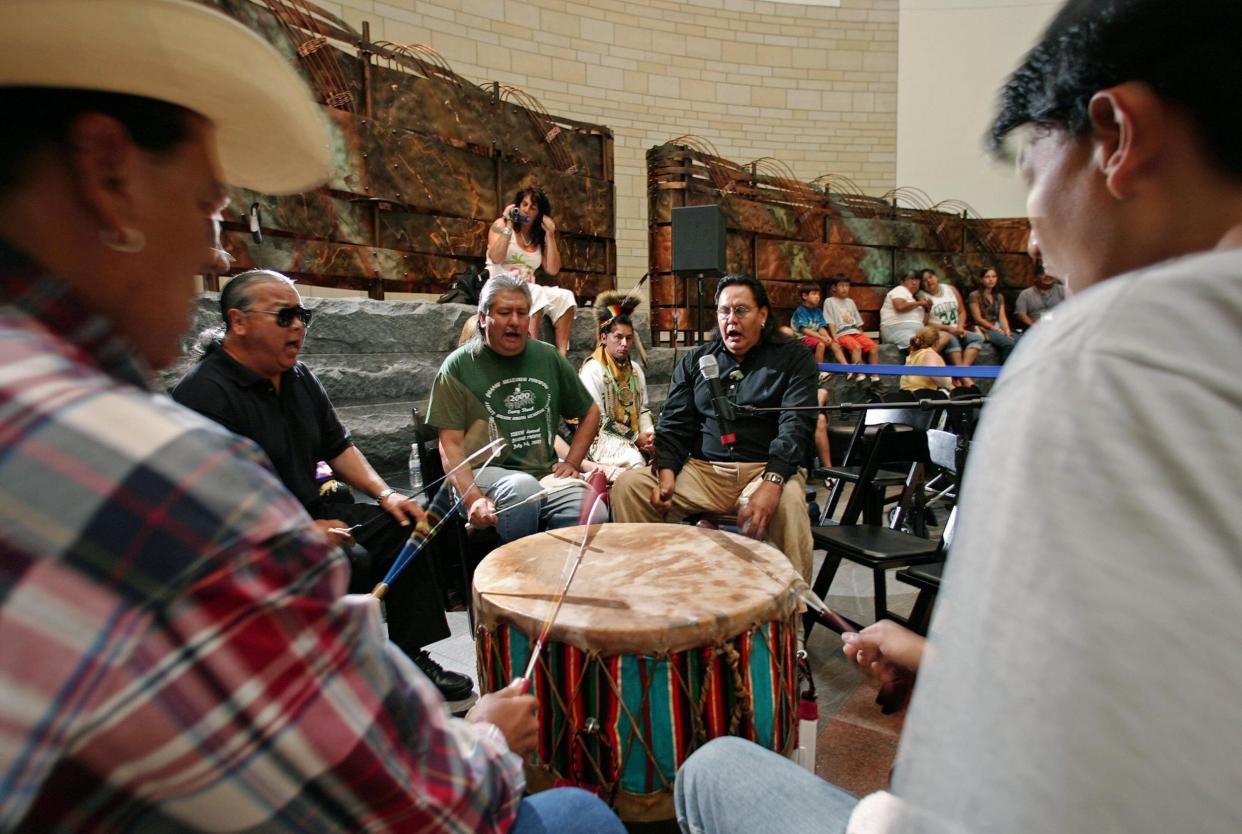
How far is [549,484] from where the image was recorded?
3.46 m

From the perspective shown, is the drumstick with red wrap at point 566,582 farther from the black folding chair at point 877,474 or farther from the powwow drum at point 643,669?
the black folding chair at point 877,474

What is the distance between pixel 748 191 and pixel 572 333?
4.59 meters

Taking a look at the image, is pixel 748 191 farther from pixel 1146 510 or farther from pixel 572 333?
pixel 1146 510

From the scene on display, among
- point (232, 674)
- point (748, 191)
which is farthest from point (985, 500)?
point (748, 191)

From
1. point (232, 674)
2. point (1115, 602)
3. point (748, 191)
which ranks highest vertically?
point (748, 191)

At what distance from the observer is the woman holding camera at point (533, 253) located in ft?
19.8

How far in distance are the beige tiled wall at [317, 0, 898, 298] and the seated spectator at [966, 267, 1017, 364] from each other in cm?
327

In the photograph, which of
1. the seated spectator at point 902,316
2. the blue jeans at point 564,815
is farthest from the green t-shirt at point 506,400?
the seated spectator at point 902,316

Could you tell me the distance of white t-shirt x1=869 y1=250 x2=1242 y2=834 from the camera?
14.4 inches

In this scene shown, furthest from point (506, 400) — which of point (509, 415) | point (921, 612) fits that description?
point (921, 612)

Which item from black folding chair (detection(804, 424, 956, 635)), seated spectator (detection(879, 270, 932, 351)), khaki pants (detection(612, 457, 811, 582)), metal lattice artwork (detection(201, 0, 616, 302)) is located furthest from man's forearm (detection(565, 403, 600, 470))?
seated spectator (detection(879, 270, 932, 351))

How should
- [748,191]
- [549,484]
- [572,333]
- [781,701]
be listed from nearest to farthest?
[781,701], [549,484], [572,333], [748,191]

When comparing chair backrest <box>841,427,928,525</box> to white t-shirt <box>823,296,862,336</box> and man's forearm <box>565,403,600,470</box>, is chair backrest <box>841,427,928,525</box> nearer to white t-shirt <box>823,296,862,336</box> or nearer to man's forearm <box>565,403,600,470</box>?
man's forearm <box>565,403,600,470</box>

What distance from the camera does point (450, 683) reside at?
2717 millimetres
